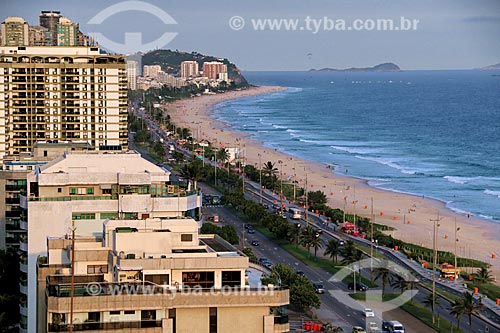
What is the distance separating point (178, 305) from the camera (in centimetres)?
2319

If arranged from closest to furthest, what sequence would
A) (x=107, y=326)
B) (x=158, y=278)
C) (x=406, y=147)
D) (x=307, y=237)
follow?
(x=107, y=326) → (x=158, y=278) → (x=307, y=237) → (x=406, y=147)

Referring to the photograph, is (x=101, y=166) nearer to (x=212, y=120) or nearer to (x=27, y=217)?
(x=27, y=217)

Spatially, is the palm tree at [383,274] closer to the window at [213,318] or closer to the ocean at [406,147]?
the ocean at [406,147]

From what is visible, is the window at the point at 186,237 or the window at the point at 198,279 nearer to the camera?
the window at the point at 198,279

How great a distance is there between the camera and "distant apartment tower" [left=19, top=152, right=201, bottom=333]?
122ft

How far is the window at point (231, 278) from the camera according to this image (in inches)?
960

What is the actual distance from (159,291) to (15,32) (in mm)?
81321

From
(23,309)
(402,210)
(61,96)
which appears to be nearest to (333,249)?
(402,210)

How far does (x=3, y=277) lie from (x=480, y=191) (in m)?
60.4

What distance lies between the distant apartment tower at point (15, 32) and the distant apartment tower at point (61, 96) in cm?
2201

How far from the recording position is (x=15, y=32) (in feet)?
332

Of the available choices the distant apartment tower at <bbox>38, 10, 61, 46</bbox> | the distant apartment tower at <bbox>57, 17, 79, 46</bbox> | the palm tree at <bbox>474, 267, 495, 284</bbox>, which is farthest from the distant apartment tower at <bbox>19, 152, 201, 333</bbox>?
the distant apartment tower at <bbox>38, 10, 61, 46</bbox>

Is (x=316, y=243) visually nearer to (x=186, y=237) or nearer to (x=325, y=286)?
(x=325, y=286)

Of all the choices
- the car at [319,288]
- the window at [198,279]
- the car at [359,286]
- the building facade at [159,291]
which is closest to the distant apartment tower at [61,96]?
the car at [319,288]
